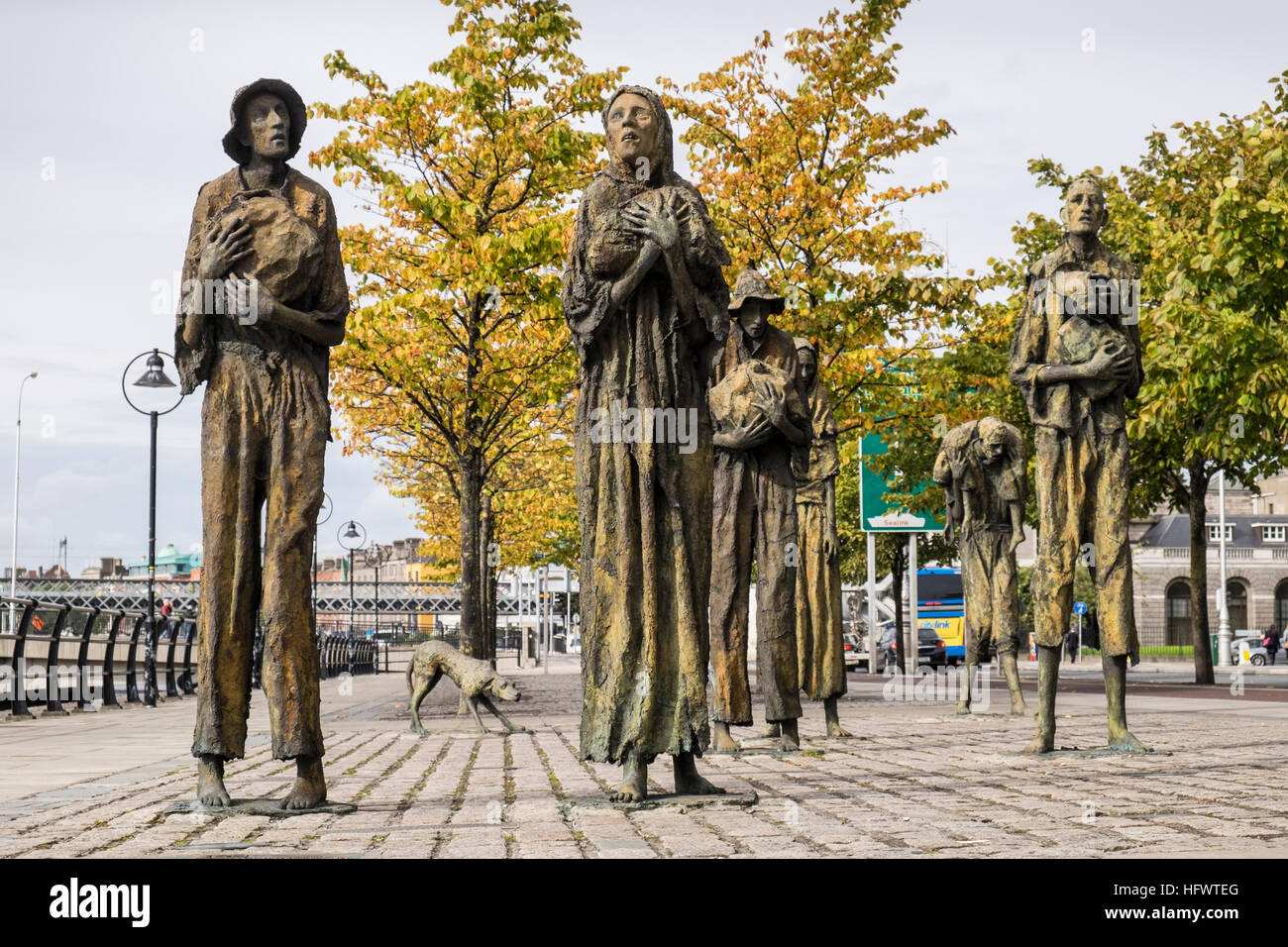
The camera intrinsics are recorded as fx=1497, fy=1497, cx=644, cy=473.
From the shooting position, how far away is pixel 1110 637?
907 cm

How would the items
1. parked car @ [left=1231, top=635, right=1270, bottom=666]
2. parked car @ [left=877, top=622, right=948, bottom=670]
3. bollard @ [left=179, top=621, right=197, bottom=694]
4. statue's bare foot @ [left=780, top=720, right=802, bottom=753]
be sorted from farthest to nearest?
parked car @ [left=1231, top=635, right=1270, bottom=666], parked car @ [left=877, top=622, right=948, bottom=670], bollard @ [left=179, top=621, right=197, bottom=694], statue's bare foot @ [left=780, top=720, right=802, bottom=753]

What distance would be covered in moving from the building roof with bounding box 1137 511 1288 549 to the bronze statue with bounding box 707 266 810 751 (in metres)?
85.9

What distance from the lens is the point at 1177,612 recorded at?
93.8 metres

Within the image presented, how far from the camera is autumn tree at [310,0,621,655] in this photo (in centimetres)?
1608

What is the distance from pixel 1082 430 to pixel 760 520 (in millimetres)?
2065

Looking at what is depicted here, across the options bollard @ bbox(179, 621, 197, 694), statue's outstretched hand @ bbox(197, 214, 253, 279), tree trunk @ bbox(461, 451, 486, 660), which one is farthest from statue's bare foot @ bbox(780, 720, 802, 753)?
bollard @ bbox(179, 621, 197, 694)

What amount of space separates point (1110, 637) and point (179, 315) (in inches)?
225

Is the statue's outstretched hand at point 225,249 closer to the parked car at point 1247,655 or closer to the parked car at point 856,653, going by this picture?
the parked car at point 856,653

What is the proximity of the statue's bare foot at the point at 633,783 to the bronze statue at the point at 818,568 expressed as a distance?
4981mm

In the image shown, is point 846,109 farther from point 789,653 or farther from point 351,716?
point 789,653

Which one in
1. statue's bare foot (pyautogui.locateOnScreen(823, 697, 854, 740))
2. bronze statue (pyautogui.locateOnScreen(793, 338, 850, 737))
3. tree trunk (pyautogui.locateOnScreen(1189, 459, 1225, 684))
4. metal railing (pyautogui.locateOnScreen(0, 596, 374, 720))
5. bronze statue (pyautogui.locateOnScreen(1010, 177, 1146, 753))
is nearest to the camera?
bronze statue (pyautogui.locateOnScreen(1010, 177, 1146, 753))

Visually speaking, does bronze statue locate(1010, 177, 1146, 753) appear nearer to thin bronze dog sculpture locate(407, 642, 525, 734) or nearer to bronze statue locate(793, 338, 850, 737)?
bronze statue locate(793, 338, 850, 737)
